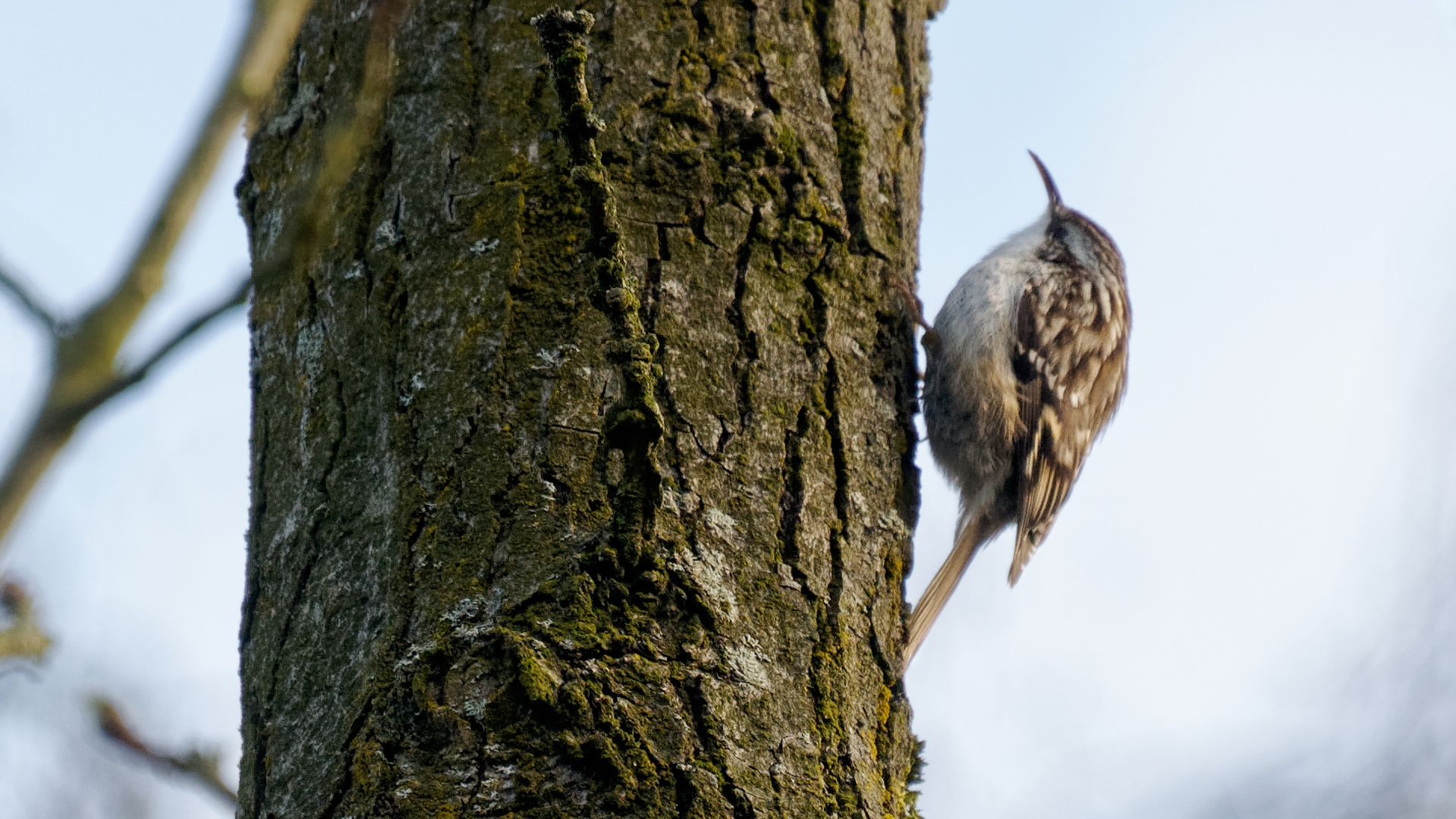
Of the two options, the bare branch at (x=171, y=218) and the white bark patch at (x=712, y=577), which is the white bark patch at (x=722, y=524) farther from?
the bare branch at (x=171, y=218)

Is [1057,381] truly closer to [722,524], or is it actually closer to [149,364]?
[722,524]

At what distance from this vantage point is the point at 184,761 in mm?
1448

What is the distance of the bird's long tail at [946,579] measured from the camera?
2556mm

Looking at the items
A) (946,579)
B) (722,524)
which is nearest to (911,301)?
(722,524)

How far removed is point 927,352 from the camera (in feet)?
9.55

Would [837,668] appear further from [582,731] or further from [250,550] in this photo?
[250,550]

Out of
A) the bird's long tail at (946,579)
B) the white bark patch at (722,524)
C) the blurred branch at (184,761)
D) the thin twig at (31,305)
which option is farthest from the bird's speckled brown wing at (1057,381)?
the thin twig at (31,305)

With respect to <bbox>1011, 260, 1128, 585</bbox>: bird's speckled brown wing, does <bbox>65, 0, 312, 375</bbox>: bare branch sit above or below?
below

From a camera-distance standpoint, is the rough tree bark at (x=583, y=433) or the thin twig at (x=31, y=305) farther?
the rough tree bark at (x=583, y=433)

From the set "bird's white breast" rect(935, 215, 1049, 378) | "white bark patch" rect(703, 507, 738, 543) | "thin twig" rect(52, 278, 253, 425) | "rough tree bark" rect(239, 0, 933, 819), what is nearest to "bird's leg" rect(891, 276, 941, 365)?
"rough tree bark" rect(239, 0, 933, 819)

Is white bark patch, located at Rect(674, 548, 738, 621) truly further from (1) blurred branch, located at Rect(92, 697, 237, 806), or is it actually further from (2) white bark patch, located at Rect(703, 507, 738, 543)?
(1) blurred branch, located at Rect(92, 697, 237, 806)

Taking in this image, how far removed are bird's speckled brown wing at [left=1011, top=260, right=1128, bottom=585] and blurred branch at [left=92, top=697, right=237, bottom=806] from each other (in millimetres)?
2065

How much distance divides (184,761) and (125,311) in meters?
0.76

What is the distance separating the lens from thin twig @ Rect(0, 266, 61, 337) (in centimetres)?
88
